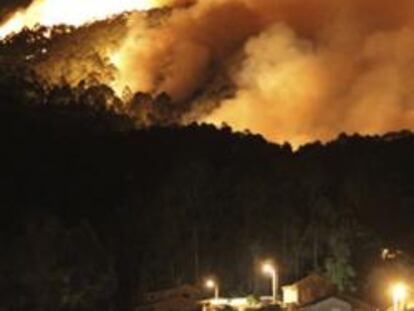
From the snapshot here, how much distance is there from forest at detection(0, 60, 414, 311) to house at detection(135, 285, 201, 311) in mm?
2040

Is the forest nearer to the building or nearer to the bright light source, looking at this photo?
the bright light source

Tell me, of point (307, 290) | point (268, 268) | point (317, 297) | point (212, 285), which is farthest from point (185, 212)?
point (317, 297)

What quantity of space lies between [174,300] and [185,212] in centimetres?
1130

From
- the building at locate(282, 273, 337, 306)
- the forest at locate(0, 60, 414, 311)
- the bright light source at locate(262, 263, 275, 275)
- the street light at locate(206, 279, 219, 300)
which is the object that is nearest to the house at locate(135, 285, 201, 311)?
the street light at locate(206, 279, 219, 300)

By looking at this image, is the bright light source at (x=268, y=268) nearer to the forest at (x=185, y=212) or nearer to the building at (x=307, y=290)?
the forest at (x=185, y=212)

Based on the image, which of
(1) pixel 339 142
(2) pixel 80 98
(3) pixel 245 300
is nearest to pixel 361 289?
(3) pixel 245 300

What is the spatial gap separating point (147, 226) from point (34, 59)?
45.1m

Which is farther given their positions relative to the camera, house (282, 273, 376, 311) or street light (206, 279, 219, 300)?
street light (206, 279, 219, 300)

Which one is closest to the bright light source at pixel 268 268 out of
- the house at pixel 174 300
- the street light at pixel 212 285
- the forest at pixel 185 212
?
the forest at pixel 185 212

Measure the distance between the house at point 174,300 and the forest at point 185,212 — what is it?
204 cm

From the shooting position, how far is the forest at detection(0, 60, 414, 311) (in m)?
53.3

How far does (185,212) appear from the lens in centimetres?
6197

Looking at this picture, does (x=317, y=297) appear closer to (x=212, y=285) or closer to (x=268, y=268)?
(x=268, y=268)

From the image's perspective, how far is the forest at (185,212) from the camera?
53.3 meters
